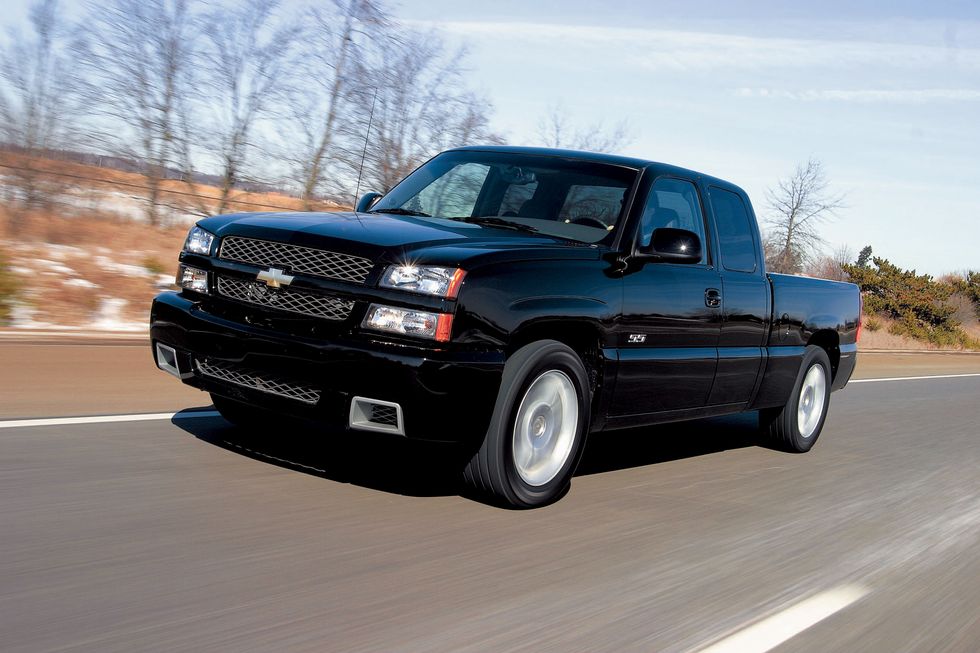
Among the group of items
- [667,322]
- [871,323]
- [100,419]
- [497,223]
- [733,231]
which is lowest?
[871,323]

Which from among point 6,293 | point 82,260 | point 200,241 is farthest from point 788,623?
point 82,260

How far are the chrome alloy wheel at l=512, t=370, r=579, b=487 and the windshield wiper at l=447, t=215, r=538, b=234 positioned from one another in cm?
99

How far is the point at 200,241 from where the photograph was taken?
562cm

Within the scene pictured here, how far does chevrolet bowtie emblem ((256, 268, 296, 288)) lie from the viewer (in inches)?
199

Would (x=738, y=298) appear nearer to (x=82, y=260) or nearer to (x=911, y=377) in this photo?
(x=82, y=260)

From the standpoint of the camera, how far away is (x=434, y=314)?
4.76m

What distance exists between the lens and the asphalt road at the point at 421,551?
353 centimetres

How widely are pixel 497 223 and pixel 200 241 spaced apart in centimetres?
161

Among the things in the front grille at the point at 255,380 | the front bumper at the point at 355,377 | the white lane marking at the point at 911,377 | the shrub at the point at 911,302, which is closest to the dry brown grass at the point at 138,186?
the white lane marking at the point at 911,377

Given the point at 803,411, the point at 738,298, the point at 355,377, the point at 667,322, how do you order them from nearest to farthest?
1. the point at 355,377
2. the point at 667,322
3. the point at 738,298
4. the point at 803,411

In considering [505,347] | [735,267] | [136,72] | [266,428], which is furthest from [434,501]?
[136,72]

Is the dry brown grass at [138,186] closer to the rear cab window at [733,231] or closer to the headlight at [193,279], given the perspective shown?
the rear cab window at [733,231]

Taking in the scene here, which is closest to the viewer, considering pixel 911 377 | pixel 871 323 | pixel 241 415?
pixel 241 415

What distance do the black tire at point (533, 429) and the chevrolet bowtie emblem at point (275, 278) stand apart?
3.63 ft
